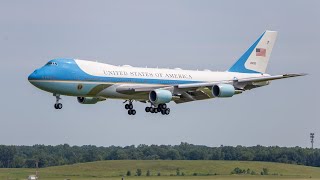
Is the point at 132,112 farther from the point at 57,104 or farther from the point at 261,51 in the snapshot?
the point at 261,51

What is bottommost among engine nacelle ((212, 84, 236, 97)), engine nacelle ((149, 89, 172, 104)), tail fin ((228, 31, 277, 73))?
engine nacelle ((149, 89, 172, 104))

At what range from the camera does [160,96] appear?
11838 cm

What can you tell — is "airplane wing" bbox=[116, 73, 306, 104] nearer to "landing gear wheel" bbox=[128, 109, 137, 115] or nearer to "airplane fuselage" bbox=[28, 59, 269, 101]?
"airplane fuselage" bbox=[28, 59, 269, 101]

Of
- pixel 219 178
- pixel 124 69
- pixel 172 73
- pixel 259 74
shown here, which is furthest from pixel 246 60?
pixel 219 178

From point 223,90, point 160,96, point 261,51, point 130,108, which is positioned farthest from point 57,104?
point 261,51

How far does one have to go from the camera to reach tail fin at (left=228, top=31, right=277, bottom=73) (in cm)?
13850

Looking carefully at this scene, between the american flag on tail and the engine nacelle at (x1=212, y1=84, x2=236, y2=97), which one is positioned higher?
the american flag on tail

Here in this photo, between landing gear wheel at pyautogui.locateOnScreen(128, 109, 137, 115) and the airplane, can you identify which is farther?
landing gear wheel at pyautogui.locateOnScreen(128, 109, 137, 115)

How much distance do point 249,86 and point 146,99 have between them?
602 inches

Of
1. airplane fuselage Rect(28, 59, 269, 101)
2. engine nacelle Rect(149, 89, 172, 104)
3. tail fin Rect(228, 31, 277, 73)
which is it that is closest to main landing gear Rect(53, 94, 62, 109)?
airplane fuselage Rect(28, 59, 269, 101)

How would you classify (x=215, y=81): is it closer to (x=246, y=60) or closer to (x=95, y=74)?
(x=246, y=60)

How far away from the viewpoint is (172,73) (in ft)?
417

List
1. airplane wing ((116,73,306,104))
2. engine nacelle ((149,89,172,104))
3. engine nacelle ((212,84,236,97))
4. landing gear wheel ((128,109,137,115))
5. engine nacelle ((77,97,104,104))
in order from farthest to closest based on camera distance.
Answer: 1. landing gear wheel ((128,109,137,115))
2. engine nacelle ((77,97,104,104))
3. engine nacelle ((212,84,236,97))
4. airplane wing ((116,73,306,104))
5. engine nacelle ((149,89,172,104))

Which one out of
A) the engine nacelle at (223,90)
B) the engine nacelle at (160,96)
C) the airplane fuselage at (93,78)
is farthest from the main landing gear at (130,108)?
the engine nacelle at (223,90)
